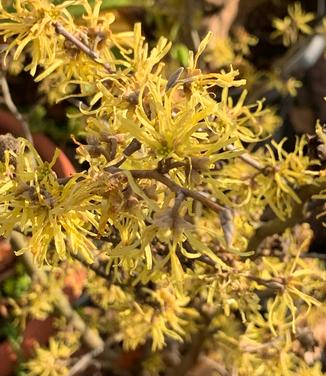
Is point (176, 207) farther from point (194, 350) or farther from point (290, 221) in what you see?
point (194, 350)

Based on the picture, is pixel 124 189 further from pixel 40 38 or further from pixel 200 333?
pixel 200 333

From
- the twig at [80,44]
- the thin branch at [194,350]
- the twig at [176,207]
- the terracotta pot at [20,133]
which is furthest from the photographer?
the terracotta pot at [20,133]

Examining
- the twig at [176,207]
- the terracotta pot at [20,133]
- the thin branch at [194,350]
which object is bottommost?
the thin branch at [194,350]

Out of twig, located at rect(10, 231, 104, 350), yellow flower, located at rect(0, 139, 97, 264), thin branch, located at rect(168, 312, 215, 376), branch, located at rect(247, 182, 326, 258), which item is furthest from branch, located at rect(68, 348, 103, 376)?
yellow flower, located at rect(0, 139, 97, 264)

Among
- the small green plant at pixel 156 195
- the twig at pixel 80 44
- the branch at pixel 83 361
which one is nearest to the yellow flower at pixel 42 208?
the small green plant at pixel 156 195

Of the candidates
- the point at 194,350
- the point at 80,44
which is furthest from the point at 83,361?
the point at 80,44

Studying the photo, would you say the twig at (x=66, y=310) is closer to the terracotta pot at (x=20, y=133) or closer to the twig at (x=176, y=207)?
the terracotta pot at (x=20, y=133)

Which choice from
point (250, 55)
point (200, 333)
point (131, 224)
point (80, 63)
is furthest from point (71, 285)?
point (250, 55)

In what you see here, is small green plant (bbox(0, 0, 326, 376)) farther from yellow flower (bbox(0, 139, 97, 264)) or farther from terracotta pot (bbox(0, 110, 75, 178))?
terracotta pot (bbox(0, 110, 75, 178))
